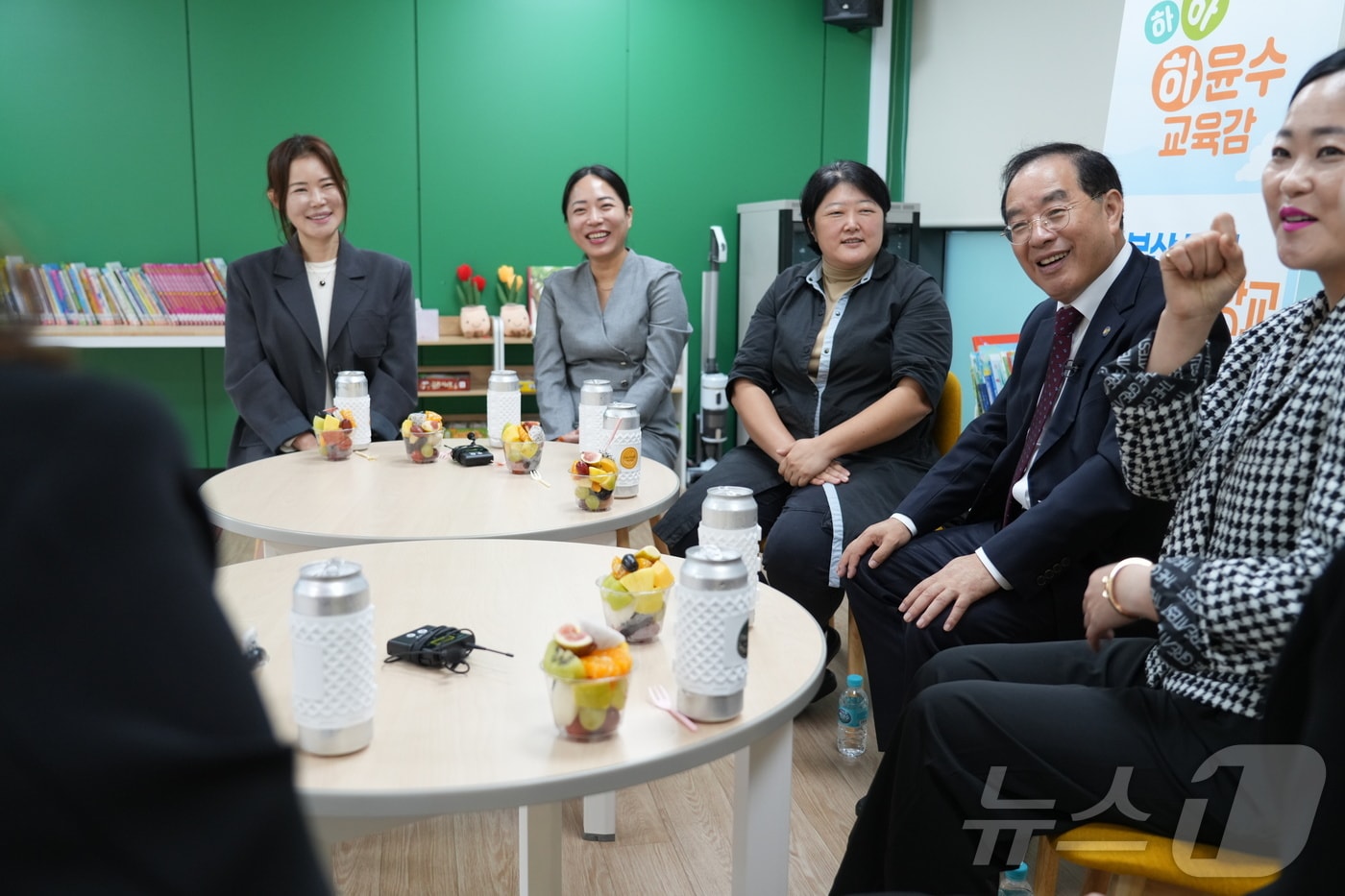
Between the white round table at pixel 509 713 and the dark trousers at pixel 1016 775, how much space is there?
0.19m

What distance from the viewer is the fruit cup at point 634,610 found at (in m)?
1.37

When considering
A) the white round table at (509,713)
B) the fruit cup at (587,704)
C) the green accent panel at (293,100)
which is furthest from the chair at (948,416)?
the green accent panel at (293,100)

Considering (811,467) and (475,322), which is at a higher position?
(475,322)

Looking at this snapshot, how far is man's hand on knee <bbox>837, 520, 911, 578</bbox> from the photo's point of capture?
239cm

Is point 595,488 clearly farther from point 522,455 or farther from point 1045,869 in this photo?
point 1045,869

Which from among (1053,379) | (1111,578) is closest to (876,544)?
(1053,379)

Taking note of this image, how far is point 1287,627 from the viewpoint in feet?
4.13

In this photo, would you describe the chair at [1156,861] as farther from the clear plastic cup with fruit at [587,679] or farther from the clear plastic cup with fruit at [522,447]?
the clear plastic cup with fruit at [522,447]

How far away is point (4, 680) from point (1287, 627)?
1.28m

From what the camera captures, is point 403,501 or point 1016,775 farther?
point 403,501

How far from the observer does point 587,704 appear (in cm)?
112

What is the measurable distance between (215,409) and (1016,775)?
454 centimetres

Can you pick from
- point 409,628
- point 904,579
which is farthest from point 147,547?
point 904,579

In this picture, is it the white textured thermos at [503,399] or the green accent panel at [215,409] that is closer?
the white textured thermos at [503,399]
